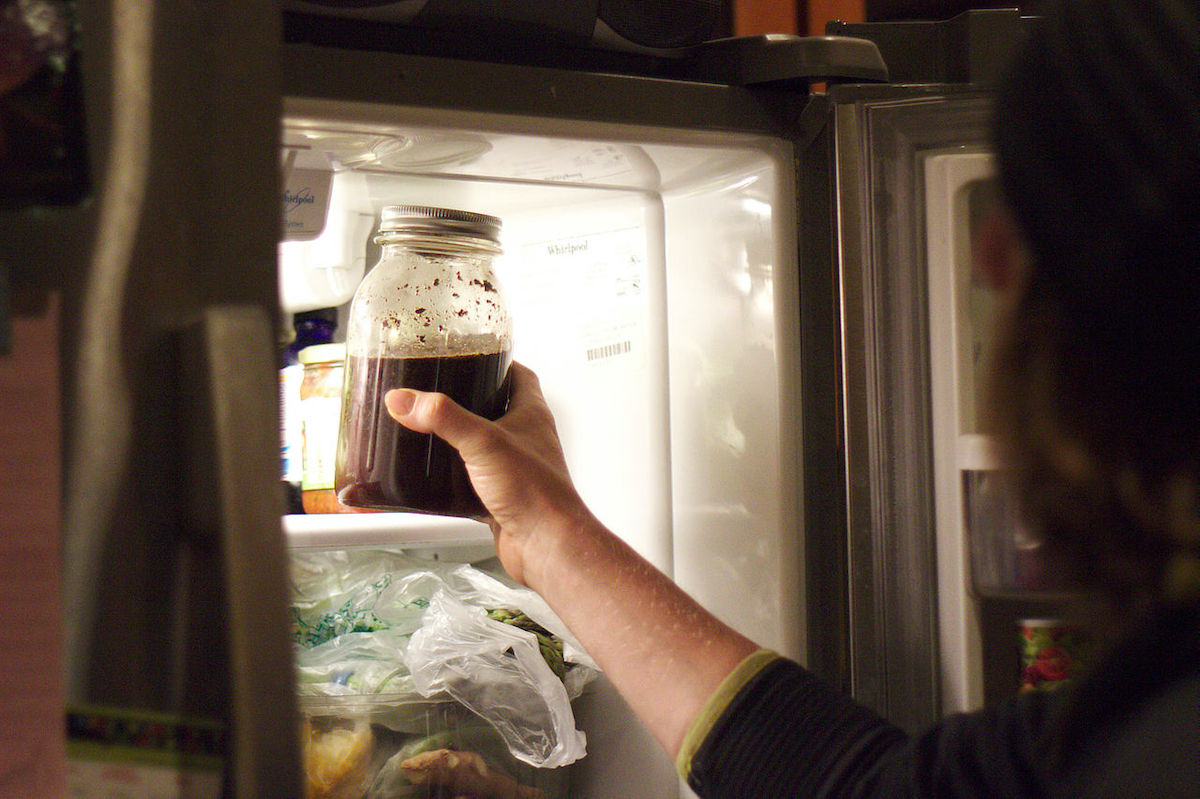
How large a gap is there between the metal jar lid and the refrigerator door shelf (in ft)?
1.00

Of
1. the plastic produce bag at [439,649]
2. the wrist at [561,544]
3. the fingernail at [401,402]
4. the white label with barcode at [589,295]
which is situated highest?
the white label with barcode at [589,295]

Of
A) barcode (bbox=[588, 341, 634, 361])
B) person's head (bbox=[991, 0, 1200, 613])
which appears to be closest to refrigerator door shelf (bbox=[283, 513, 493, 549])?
barcode (bbox=[588, 341, 634, 361])

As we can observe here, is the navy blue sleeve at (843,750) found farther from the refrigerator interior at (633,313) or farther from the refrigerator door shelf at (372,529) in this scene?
the refrigerator door shelf at (372,529)

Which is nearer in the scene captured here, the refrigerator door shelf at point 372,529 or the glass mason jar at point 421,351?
the glass mason jar at point 421,351

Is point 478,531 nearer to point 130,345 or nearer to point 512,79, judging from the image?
point 512,79

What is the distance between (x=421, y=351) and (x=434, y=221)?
0.40ft

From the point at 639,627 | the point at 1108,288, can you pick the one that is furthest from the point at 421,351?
the point at 1108,288

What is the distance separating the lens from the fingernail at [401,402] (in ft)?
2.85

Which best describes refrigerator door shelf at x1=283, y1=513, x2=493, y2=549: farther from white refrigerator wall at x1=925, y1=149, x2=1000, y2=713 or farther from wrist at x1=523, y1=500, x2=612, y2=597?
white refrigerator wall at x1=925, y1=149, x2=1000, y2=713

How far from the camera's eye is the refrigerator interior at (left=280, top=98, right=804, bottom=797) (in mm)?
926

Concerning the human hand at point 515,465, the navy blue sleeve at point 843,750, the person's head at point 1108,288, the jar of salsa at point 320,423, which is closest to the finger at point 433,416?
the human hand at point 515,465

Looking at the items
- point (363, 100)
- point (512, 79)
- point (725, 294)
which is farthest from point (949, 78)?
point (363, 100)

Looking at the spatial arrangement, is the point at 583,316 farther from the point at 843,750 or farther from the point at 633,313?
the point at 843,750

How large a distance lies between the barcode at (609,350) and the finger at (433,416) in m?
0.32
